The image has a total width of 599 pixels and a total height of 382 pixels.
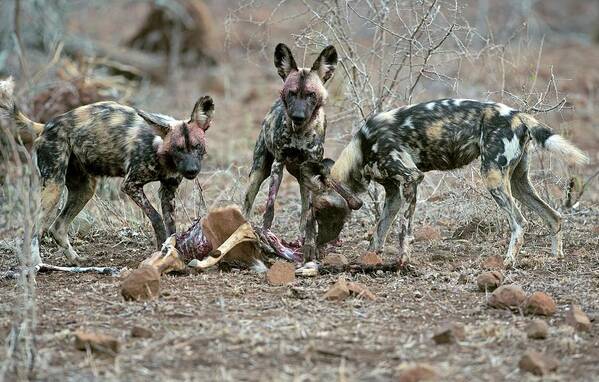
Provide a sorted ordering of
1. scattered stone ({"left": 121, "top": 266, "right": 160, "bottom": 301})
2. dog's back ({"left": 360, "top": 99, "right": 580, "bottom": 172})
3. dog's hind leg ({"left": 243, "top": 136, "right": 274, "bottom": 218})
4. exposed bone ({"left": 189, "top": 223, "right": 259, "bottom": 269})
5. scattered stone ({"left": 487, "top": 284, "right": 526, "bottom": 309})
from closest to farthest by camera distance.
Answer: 1. scattered stone ({"left": 487, "top": 284, "right": 526, "bottom": 309})
2. scattered stone ({"left": 121, "top": 266, "right": 160, "bottom": 301})
3. exposed bone ({"left": 189, "top": 223, "right": 259, "bottom": 269})
4. dog's back ({"left": 360, "top": 99, "right": 580, "bottom": 172})
5. dog's hind leg ({"left": 243, "top": 136, "right": 274, "bottom": 218})

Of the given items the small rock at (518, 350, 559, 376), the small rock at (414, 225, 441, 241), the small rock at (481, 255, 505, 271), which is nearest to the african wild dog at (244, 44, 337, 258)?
the small rock at (414, 225, 441, 241)

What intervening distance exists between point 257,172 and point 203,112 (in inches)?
30.5

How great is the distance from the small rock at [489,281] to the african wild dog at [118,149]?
191 centimetres

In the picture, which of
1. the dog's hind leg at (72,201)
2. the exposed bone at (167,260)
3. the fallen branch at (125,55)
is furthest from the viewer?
the fallen branch at (125,55)

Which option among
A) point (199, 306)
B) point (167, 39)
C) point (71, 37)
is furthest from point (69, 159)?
point (167, 39)

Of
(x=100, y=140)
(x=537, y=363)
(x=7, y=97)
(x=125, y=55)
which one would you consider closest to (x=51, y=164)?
(x=100, y=140)

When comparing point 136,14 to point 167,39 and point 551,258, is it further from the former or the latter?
point 551,258

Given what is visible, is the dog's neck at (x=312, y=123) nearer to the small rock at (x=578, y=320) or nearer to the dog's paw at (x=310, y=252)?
the dog's paw at (x=310, y=252)

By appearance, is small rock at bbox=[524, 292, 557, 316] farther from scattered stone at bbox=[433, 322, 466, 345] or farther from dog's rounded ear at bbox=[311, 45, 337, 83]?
dog's rounded ear at bbox=[311, 45, 337, 83]

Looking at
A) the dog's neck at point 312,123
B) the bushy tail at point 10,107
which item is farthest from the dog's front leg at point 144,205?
the dog's neck at point 312,123

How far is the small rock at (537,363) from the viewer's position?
149 inches

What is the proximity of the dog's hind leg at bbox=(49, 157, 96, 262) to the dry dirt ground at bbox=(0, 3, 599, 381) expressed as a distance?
0.72ft

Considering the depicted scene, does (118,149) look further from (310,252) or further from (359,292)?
(359,292)

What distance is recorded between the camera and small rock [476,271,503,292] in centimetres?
527
